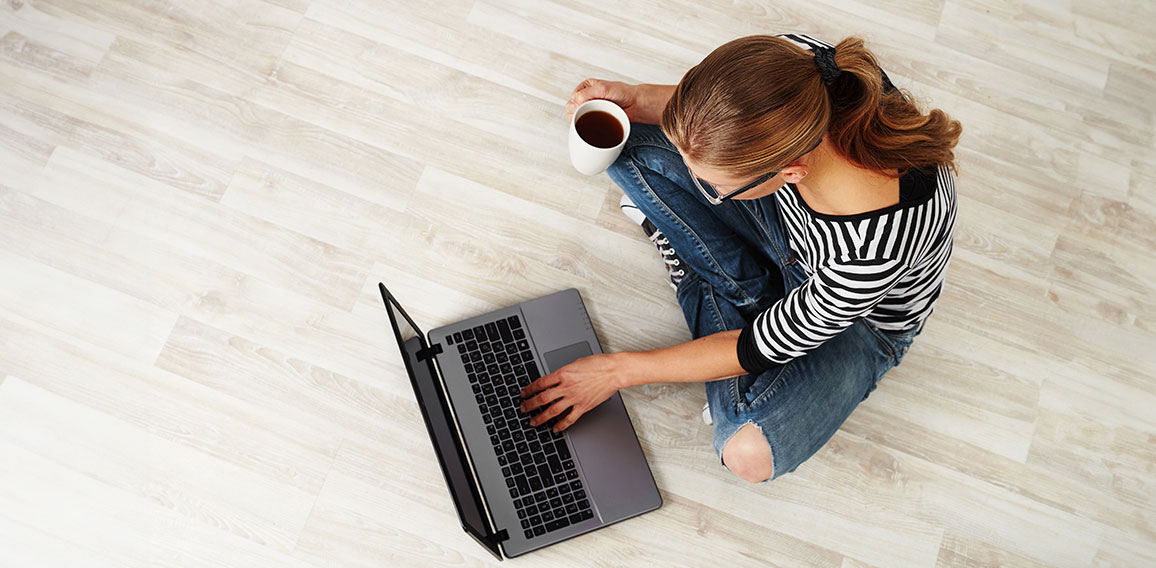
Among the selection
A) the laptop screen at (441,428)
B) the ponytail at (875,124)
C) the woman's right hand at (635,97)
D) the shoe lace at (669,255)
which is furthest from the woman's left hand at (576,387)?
the ponytail at (875,124)

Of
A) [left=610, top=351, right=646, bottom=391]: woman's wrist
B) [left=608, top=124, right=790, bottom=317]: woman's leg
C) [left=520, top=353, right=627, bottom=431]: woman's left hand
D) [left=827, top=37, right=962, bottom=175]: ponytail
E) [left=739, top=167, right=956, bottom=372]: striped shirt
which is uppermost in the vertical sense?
[left=827, top=37, right=962, bottom=175]: ponytail

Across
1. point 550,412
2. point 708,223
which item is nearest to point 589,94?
point 708,223

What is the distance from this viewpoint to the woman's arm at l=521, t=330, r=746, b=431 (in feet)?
4.07

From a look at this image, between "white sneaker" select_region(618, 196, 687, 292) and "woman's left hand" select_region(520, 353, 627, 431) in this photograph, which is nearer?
"woman's left hand" select_region(520, 353, 627, 431)

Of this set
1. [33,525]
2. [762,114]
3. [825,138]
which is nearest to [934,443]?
[825,138]

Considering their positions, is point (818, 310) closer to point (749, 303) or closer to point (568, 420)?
point (749, 303)

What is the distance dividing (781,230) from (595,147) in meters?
0.39

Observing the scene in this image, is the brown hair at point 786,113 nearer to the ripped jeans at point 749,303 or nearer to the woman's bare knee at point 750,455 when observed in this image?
the ripped jeans at point 749,303

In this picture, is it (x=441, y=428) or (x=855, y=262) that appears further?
(x=441, y=428)

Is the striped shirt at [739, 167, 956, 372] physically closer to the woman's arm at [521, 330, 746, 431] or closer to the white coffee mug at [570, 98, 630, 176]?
the woman's arm at [521, 330, 746, 431]

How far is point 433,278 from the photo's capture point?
1.54 meters

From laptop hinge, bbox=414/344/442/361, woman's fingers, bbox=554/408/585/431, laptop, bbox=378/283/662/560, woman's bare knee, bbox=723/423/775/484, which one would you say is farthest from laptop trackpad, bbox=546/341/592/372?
woman's bare knee, bbox=723/423/775/484

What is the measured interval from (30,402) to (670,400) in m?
1.29

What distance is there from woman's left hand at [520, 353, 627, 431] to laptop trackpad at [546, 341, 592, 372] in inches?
3.2
